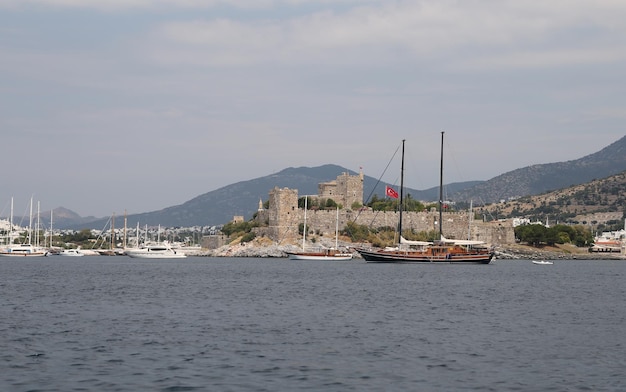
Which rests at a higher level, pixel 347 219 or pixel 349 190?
pixel 349 190

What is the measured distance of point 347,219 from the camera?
245ft

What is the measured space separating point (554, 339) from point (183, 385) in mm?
8919

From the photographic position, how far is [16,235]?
12031 centimetres

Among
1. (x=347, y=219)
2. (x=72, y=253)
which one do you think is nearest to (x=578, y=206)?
(x=347, y=219)

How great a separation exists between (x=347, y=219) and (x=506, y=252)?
1523 centimetres

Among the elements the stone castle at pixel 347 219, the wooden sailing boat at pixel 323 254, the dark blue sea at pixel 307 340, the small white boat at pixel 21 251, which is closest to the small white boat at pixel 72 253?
the small white boat at pixel 21 251

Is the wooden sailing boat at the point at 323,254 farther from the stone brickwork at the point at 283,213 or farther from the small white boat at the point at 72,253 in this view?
the small white boat at the point at 72,253

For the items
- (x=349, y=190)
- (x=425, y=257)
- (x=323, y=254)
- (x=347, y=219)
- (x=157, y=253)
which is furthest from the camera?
(x=157, y=253)

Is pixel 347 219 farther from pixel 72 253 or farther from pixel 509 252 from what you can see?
pixel 72 253

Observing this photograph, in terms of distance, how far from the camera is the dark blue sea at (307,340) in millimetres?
14320

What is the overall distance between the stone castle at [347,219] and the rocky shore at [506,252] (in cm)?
100

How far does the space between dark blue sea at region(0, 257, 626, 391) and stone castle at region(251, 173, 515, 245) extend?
3984 centimetres

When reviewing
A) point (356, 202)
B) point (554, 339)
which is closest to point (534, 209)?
point (356, 202)

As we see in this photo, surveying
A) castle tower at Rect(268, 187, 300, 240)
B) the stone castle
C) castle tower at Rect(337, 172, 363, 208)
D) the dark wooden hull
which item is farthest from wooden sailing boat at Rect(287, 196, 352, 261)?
castle tower at Rect(337, 172, 363, 208)
